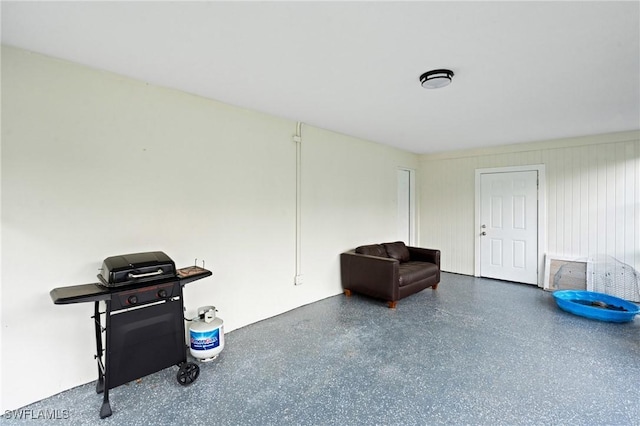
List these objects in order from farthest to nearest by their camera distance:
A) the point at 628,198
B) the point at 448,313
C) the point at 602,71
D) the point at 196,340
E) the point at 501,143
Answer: the point at 501,143 → the point at 628,198 → the point at 448,313 → the point at 196,340 → the point at 602,71

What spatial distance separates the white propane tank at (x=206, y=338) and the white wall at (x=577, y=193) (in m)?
4.68

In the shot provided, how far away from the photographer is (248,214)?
3.19 m

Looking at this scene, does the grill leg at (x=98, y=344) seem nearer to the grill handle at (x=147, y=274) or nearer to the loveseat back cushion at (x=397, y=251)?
the grill handle at (x=147, y=274)

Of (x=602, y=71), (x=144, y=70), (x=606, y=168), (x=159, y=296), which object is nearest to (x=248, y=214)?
(x=159, y=296)

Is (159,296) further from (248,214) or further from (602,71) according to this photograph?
(602,71)

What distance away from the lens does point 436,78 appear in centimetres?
227

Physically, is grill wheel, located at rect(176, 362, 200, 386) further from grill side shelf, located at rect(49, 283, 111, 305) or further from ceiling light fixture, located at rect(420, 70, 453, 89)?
ceiling light fixture, located at rect(420, 70, 453, 89)

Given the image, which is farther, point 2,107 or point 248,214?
point 248,214

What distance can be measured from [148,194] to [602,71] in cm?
374

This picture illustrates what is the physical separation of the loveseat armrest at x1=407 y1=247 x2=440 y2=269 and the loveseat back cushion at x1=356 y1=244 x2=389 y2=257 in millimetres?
659

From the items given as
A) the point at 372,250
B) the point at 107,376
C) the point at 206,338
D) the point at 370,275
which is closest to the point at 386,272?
the point at 370,275

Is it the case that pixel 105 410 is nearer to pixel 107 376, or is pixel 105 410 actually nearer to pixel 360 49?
pixel 107 376

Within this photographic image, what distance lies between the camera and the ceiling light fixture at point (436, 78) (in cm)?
225

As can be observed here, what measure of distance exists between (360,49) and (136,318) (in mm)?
2398
